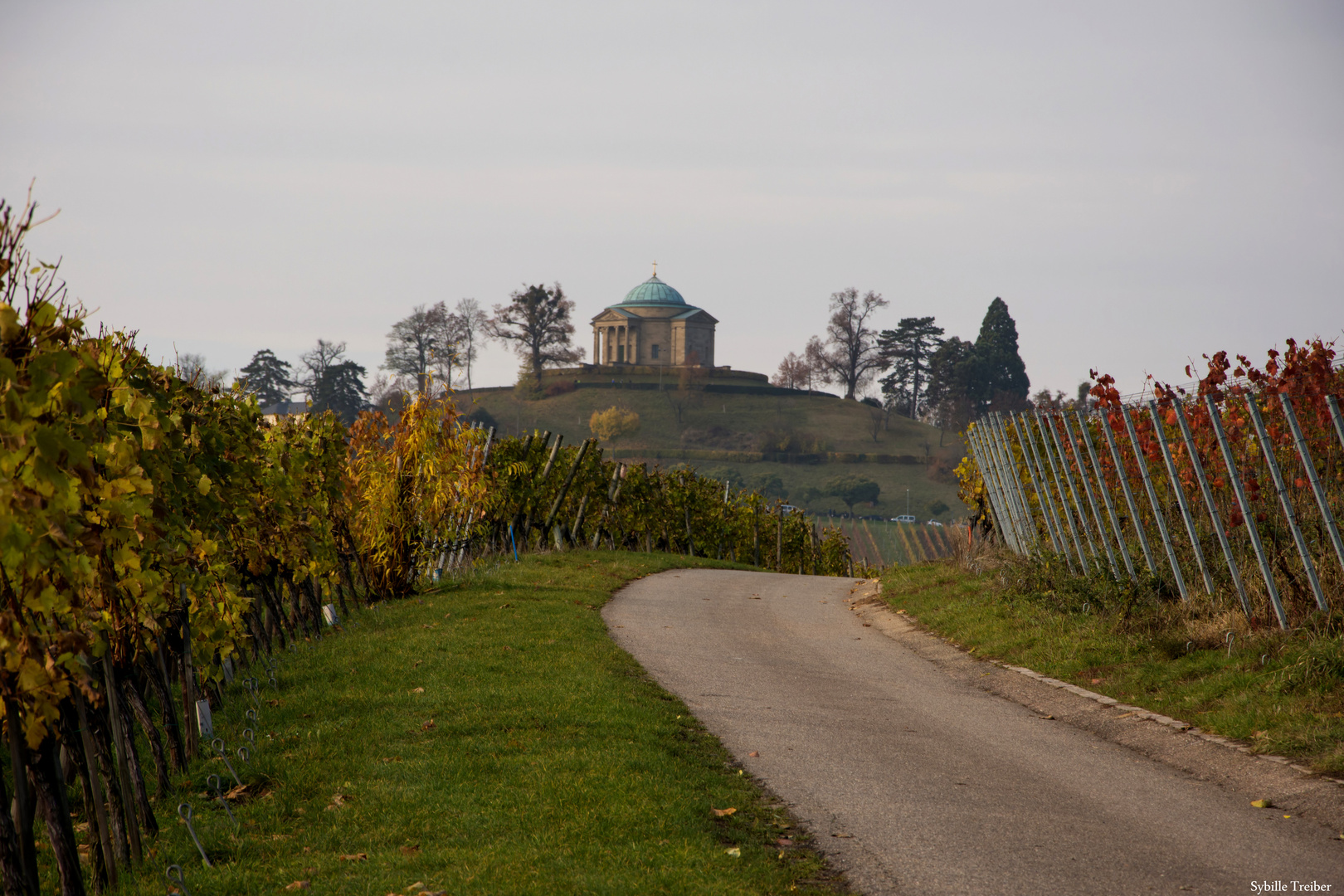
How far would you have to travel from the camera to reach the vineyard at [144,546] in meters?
3.29

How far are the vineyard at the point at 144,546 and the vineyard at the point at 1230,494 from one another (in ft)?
24.3

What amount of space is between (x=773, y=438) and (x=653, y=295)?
39773mm

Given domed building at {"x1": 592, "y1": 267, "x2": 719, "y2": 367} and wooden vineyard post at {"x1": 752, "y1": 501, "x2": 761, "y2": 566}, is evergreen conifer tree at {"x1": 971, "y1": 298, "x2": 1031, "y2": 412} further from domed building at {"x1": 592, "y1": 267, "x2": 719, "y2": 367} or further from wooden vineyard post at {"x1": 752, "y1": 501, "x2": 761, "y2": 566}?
wooden vineyard post at {"x1": 752, "y1": 501, "x2": 761, "y2": 566}

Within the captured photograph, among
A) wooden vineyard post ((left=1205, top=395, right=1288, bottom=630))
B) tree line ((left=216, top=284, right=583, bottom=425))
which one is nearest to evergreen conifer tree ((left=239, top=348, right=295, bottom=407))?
tree line ((left=216, top=284, right=583, bottom=425))

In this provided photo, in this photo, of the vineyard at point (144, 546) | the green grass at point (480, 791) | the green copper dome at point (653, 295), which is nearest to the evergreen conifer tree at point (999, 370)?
the green copper dome at point (653, 295)

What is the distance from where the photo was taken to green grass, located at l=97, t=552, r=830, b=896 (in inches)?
172

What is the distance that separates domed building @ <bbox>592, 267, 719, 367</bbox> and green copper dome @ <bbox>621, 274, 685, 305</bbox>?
10 cm

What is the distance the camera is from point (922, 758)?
21.0 ft

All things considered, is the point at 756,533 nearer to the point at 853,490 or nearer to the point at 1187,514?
the point at 1187,514

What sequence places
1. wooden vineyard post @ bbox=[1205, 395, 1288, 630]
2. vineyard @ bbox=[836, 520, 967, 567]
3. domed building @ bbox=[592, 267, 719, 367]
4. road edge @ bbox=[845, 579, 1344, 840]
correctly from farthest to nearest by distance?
domed building @ bbox=[592, 267, 719, 367]
vineyard @ bbox=[836, 520, 967, 567]
wooden vineyard post @ bbox=[1205, 395, 1288, 630]
road edge @ bbox=[845, 579, 1344, 840]

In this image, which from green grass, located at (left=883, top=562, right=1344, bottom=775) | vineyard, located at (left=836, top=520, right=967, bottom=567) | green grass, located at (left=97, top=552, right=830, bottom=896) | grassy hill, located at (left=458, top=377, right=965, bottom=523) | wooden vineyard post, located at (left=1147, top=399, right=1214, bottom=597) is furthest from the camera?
grassy hill, located at (left=458, top=377, right=965, bottom=523)

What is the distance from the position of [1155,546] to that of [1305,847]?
6.41 metres

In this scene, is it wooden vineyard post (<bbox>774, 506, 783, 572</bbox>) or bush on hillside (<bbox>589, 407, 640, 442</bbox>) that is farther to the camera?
bush on hillside (<bbox>589, 407, 640, 442</bbox>)

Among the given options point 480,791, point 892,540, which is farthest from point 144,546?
point 892,540
